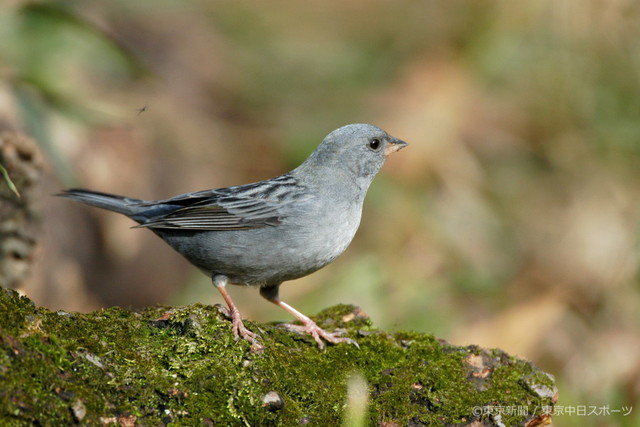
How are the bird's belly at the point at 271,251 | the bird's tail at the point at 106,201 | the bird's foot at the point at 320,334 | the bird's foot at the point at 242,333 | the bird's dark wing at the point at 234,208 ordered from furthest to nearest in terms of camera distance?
the bird's tail at the point at 106,201
the bird's dark wing at the point at 234,208
the bird's belly at the point at 271,251
the bird's foot at the point at 320,334
the bird's foot at the point at 242,333

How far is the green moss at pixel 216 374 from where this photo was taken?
110 inches

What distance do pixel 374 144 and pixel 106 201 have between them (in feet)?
6.57

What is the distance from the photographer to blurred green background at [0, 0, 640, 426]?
6863mm

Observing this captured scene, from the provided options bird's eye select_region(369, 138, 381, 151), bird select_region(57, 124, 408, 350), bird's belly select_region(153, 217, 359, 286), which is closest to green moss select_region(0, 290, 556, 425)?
bird select_region(57, 124, 408, 350)

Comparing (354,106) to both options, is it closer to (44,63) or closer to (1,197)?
(44,63)

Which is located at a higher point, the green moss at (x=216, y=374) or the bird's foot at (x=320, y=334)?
the bird's foot at (x=320, y=334)

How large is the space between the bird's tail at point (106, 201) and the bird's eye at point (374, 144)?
176cm

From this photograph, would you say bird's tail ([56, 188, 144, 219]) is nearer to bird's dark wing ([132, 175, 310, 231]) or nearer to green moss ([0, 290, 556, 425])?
bird's dark wing ([132, 175, 310, 231])

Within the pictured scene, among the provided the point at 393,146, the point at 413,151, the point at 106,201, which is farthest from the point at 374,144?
the point at 413,151

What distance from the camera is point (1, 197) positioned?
509cm

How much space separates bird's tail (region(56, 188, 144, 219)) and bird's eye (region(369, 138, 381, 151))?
5.77 ft

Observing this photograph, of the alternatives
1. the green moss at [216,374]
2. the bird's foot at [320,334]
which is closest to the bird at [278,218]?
the bird's foot at [320,334]

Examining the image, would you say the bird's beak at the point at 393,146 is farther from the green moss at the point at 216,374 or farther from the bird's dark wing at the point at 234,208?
the green moss at the point at 216,374

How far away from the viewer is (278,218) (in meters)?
4.80
